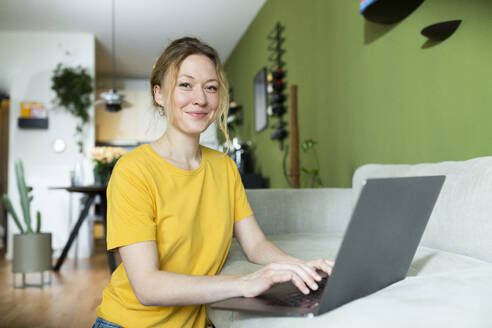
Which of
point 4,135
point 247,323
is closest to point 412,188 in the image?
point 247,323

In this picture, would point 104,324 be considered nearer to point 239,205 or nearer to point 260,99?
point 239,205

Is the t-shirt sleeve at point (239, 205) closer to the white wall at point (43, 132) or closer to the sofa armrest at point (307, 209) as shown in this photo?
the sofa armrest at point (307, 209)

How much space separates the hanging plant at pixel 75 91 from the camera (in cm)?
529

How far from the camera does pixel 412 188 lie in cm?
72

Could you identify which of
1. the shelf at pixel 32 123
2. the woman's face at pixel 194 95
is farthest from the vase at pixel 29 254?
the woman's face at pixel 194 95

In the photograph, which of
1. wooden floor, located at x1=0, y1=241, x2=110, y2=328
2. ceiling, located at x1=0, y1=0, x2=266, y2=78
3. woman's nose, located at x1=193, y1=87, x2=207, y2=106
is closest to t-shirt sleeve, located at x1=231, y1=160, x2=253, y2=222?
woman's nose, located at x1=193, y1=87, x2=207, y2=106

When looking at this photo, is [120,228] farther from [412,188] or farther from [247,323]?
[412,188]

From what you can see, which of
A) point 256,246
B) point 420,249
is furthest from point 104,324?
point 420,249

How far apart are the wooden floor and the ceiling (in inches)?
107

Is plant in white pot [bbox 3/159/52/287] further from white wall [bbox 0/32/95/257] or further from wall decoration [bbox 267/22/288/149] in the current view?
wall decoration [bbox 267/22/288/149]

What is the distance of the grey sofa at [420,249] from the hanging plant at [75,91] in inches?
160

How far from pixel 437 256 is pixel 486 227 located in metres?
0.15

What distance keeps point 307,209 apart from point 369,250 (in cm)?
134

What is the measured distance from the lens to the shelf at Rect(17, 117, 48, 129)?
5.22m
